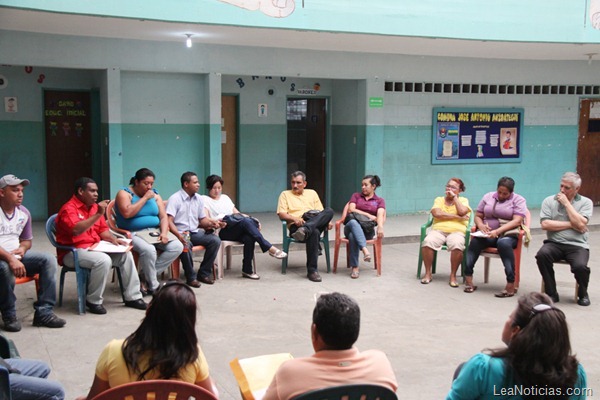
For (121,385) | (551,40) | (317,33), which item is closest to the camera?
(121,385)

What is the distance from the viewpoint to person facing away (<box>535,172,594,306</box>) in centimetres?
696

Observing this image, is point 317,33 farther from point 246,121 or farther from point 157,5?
point 246,121

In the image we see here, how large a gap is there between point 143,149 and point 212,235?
346 centimetres

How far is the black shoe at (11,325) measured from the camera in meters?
5.75

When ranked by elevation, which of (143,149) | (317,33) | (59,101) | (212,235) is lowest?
(212,235)

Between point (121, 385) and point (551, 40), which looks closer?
point (121, 385)

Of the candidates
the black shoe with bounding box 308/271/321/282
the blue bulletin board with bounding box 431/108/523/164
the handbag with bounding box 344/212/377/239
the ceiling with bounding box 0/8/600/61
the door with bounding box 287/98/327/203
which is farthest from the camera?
the door with bounding box 287/98/327/203

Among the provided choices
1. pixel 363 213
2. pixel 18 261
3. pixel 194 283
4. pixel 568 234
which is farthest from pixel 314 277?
pixel 18 261

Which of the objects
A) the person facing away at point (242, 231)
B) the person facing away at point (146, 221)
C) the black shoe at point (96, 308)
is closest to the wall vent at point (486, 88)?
the person facing away at point (242, 231)

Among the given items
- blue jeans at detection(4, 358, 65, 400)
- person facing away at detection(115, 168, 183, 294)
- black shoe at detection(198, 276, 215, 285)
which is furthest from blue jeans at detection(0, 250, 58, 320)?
blue jeans at detection(4, 358, 65, 400)

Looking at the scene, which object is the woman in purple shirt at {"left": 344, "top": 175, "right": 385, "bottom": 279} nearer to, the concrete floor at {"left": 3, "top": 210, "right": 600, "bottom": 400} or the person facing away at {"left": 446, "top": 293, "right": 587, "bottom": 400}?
the concrete floor at {"left": 3, "top": 210, "right": 600, "bottom": 400}

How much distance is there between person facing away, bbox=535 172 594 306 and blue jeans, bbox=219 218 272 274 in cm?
306

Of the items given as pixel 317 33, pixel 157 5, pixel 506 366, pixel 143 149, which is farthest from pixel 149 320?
pixel 143 149

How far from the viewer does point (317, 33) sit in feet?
30.6
